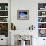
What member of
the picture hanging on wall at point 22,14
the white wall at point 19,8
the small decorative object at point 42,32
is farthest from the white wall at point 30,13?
the small decorative object at point 42,32

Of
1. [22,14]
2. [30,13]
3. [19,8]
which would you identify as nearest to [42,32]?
[30,13]

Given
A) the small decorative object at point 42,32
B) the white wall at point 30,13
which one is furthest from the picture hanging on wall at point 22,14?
the small decorative object at point 42,32

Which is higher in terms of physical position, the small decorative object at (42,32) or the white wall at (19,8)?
the white wall at (19,8)

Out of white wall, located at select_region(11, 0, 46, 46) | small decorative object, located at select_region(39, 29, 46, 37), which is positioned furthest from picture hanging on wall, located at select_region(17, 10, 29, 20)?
small decorative object, located at select_region(39, 29, 46, 37)

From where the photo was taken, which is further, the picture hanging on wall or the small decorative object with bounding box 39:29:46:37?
the small decorative object with bounding box 39:29:46:37

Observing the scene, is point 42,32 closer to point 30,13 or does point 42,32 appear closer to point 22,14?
point 30,13

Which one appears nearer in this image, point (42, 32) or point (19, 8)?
point (19, 8)

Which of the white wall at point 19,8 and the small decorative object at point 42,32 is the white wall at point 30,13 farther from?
the small decorative object at point 42,32

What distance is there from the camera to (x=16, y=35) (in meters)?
6.62

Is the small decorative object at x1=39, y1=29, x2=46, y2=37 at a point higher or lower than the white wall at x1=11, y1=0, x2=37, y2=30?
lower

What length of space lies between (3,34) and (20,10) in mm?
1567

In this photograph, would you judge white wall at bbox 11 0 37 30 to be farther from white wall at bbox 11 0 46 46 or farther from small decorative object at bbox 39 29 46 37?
small decorative object at bbox 39 29 46 37

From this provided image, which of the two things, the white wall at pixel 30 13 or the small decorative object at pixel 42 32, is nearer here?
the white wall at pixel 30 13

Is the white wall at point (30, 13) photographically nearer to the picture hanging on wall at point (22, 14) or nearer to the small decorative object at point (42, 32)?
the picture hanging on wall at point (22, 14)
